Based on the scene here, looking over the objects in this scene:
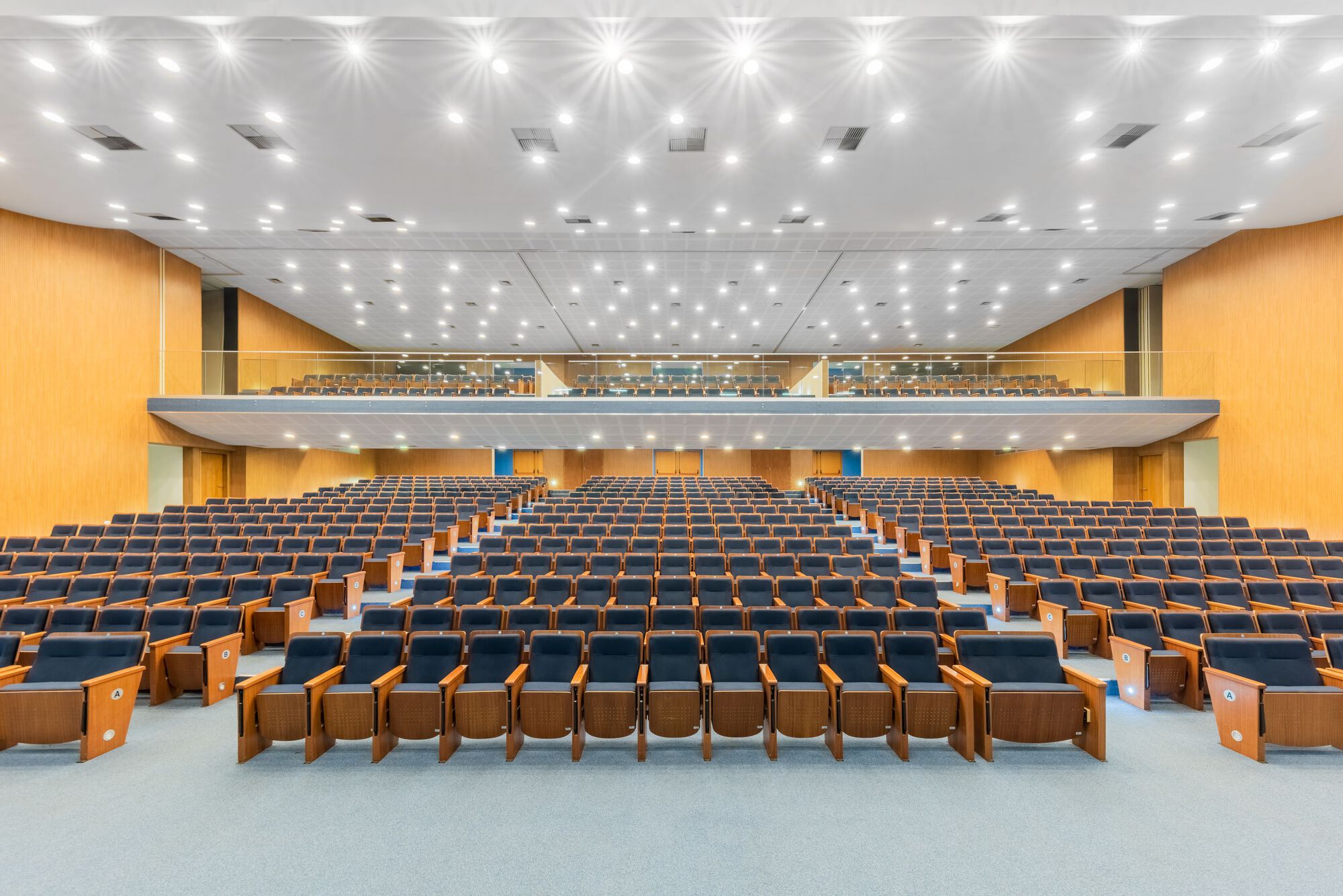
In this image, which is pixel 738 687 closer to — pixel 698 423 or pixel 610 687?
pixel 610 687

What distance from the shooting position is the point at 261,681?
406 cm

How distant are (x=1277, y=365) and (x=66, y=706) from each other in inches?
684

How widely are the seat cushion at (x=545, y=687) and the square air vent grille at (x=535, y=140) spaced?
23.0ft

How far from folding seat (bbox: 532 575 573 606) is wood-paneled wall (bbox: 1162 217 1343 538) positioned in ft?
42.6

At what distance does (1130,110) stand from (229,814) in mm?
11028

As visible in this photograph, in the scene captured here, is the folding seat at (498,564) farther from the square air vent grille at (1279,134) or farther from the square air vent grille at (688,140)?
the square air vent grille at (1279,134)

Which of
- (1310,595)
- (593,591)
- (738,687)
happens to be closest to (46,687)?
(593,591)

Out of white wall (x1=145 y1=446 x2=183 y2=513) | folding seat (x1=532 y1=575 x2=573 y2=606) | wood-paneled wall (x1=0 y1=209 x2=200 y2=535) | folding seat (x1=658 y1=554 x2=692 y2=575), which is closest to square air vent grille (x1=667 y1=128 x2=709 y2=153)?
folding seat (x1=658 y1=554 x2=692 y2=575)

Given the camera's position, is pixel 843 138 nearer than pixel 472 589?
No

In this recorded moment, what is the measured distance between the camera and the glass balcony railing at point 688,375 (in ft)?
43.9

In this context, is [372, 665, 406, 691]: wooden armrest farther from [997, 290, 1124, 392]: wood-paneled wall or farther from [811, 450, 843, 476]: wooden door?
[811, 450, 843, 476]: wooden door

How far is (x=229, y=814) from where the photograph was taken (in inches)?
130

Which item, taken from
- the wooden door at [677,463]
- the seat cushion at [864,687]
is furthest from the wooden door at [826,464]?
the seat cushion at [864,687]

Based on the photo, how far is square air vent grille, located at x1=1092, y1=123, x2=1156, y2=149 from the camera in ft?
25.4
